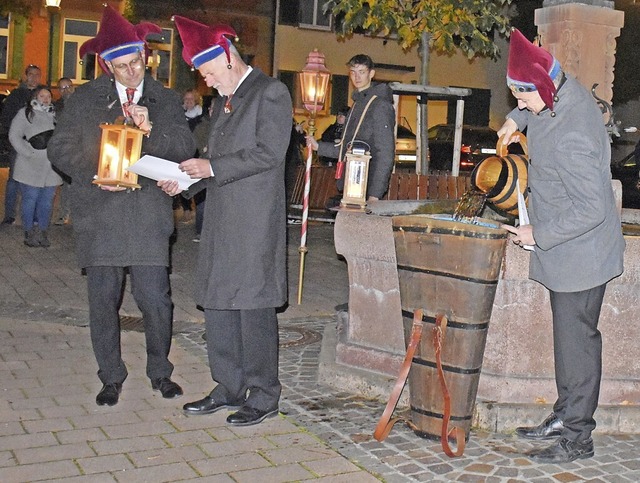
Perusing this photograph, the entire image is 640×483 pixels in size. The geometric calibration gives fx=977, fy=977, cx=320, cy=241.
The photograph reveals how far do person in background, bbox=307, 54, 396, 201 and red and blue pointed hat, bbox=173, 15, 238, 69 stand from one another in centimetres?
280

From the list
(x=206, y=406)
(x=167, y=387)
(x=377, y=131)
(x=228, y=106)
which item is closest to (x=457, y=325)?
(x=206, y=406)

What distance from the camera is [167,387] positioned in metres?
5.80

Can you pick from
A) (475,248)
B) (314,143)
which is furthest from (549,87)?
(314,143)

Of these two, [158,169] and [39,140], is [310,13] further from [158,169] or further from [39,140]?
[158,169]

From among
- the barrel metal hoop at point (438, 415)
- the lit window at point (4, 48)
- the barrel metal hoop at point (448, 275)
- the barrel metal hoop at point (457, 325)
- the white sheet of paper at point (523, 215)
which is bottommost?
the barrel metal hoop at point (438, 415)

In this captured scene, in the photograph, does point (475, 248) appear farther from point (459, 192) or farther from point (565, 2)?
point (459, 192)

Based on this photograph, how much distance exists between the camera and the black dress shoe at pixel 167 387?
5.77 metres

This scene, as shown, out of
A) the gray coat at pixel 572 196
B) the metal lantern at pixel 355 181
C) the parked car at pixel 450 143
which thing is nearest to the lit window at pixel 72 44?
the parked car at pixel 450 143

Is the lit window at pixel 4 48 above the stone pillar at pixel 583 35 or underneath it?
above

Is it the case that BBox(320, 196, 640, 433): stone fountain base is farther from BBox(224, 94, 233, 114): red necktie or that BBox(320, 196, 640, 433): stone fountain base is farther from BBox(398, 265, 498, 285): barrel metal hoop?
BBox(224, 94, 233, 114): red necktie

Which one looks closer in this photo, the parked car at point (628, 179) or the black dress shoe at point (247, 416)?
the black dress shoe at point (247, 416)

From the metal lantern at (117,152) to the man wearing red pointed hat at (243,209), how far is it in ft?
0.92

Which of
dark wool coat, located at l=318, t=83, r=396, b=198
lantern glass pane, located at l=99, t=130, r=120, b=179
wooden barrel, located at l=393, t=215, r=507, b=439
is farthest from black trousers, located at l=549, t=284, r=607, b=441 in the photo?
dark wool coat, located at l=318, t=83, r=396, b=198

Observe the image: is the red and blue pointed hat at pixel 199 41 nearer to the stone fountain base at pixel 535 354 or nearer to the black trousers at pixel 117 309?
the black trousers at pixel 117 309
